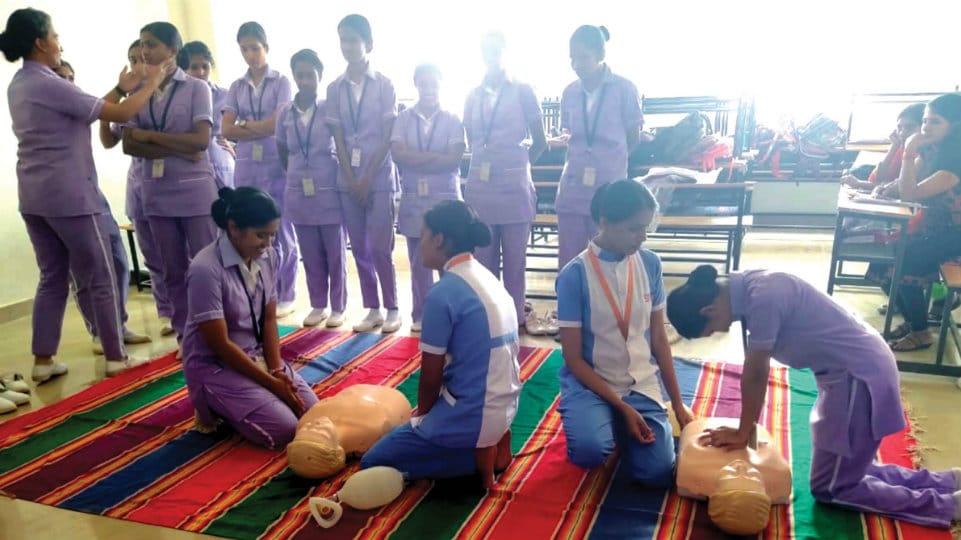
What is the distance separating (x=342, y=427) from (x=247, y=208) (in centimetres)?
76

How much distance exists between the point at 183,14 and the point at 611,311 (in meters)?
4.94

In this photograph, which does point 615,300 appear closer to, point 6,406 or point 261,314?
point 261,314

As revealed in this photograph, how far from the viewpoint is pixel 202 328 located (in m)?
2.13

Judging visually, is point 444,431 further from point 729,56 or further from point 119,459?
point 729,56

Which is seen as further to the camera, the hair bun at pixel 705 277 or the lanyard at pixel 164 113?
the lanyard at pixel 164 113

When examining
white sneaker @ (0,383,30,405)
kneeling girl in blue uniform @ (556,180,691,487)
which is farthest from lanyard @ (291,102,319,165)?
kneeling girl in blue uniform @ (556,180,691,487)

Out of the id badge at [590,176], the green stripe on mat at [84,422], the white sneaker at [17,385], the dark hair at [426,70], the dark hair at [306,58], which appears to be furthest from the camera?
the dark hair at [306,58]

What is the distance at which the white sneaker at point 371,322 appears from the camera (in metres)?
3.47

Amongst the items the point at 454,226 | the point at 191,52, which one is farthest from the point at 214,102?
the point at 454,226

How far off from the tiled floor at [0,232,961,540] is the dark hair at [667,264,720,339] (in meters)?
1.07

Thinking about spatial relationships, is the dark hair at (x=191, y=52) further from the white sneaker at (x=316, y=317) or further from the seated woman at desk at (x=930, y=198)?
the seated woman at desk at (x=930, y=198)

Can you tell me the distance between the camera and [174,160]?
2980 millimetres

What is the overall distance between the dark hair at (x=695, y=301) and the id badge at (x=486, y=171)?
1.70 meters

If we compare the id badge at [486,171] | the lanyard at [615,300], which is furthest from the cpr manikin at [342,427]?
the id badge at [486,171]
